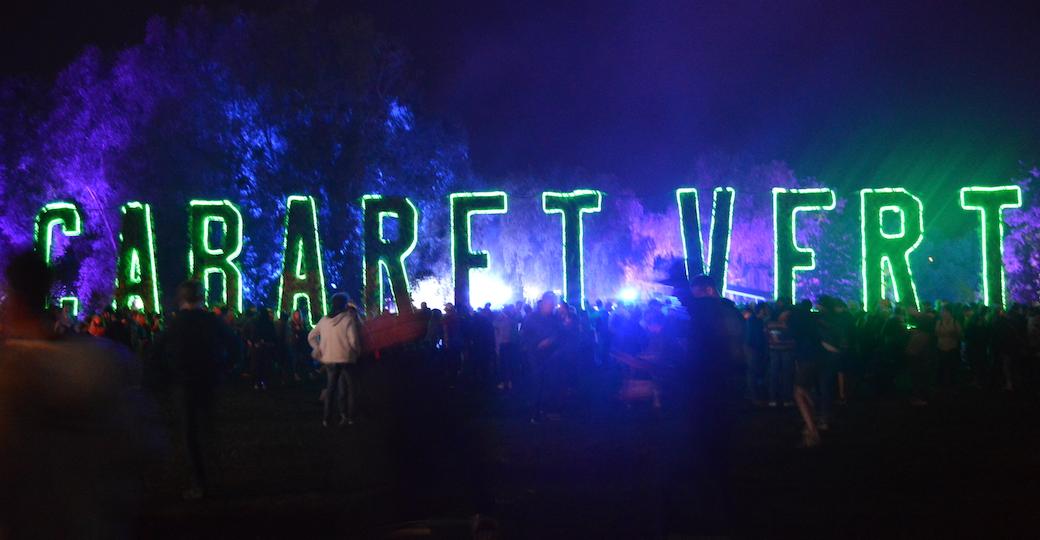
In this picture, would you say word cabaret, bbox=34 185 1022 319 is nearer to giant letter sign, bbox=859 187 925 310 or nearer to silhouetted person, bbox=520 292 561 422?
giant letter sign, bbox=859 187 925 310

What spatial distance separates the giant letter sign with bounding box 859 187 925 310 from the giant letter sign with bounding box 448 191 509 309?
26.2 feet

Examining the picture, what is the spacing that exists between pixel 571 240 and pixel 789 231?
474cm

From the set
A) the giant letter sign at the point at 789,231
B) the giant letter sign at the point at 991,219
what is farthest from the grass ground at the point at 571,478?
the giant letter sign at the point at 991,219

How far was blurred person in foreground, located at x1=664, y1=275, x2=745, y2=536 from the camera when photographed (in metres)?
7.69

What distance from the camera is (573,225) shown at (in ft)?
82.4

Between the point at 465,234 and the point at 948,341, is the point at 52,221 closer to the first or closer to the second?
the point at 465,234

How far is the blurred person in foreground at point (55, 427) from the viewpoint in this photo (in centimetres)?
387

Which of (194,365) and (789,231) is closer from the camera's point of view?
(194,365)

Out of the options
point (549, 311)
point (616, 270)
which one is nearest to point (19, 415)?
point (549, 311)

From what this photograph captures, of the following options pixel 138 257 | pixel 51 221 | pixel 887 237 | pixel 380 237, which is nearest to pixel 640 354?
pixel 887 237

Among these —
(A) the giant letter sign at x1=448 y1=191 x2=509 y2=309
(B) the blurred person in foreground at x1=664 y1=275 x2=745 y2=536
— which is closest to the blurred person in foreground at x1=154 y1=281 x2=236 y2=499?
(B) the blurred person in foreground at x1=664 y1=275 x2=745 y2=536

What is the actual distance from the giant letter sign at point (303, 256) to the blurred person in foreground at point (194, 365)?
18.3m

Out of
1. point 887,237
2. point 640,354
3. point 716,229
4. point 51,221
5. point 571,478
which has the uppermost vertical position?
point 51,221

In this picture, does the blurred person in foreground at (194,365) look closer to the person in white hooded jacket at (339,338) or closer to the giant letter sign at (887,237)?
the person in white hooded jacket at (339,338)
